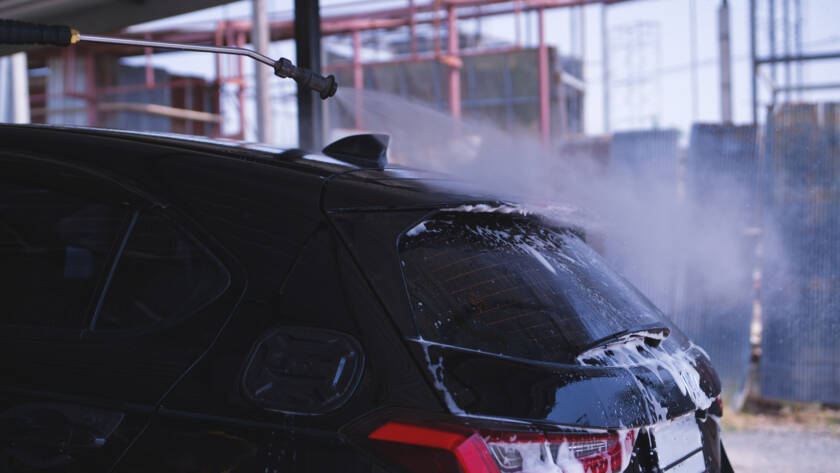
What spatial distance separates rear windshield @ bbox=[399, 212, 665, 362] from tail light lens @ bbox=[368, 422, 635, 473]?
19 centimetres

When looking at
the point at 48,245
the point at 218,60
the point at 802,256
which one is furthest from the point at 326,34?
the point at 48,245

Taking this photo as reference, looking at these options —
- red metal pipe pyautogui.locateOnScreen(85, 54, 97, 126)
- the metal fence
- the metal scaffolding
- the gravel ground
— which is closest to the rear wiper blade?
the gravel ground

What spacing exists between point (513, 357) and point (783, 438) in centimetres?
545

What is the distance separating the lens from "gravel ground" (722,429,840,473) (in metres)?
5.39

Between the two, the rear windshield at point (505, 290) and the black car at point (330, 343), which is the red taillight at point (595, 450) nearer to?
the black car at point (330, 343)

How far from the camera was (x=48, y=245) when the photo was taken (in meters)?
2.73

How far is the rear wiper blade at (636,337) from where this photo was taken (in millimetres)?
1744

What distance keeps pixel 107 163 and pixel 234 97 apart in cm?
1932

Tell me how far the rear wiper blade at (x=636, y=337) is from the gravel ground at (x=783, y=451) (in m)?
3.77

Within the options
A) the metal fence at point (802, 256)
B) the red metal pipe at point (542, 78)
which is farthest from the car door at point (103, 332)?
the red metal pipe at point (542, 78)

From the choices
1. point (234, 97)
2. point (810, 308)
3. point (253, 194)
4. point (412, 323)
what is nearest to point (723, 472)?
point (412, 323)

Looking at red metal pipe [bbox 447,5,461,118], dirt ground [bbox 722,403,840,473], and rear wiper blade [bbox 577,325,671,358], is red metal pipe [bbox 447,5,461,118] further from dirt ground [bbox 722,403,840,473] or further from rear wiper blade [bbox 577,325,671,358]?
rear wiper blade [bbox 577,325,671,358]

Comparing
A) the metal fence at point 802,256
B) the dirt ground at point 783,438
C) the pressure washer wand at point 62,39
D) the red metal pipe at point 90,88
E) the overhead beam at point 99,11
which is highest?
the red metal pipe at point 90,88

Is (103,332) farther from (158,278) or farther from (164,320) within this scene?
(158,278)
